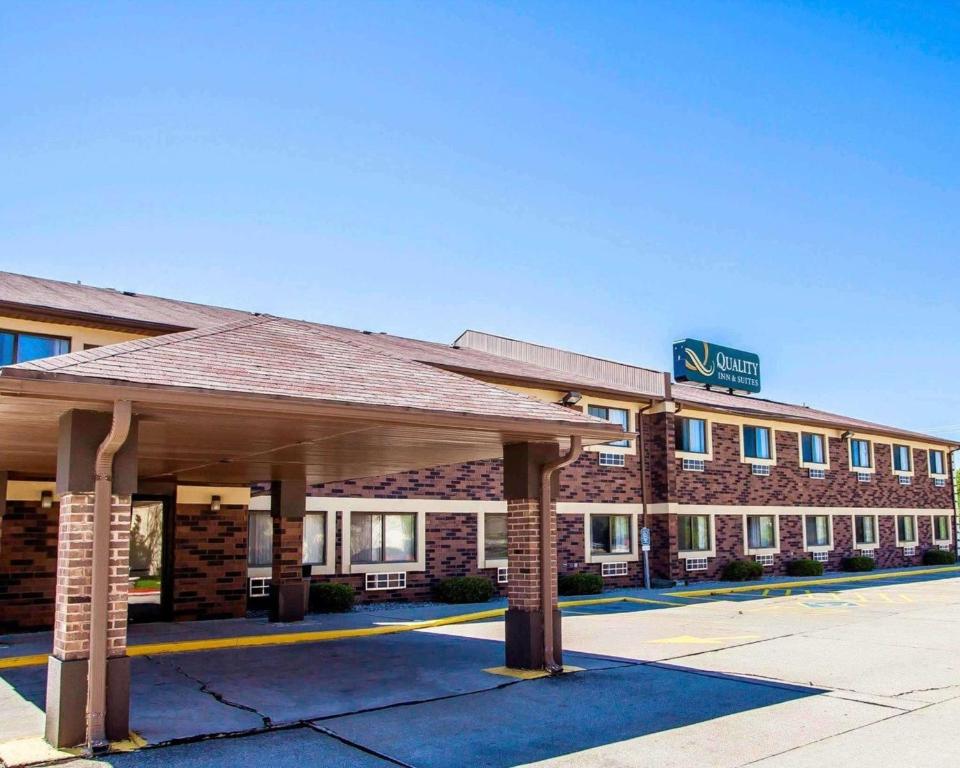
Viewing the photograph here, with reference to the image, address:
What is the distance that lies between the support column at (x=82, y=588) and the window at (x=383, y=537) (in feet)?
42.8

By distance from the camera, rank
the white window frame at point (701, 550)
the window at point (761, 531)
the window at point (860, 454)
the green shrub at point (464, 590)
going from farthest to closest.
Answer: the window at point (860, 454) → the window at point (761, 531) → the white window frame at point (701, 550) → the green shrub at point (464, 590)

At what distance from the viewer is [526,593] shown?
1128 centimetres

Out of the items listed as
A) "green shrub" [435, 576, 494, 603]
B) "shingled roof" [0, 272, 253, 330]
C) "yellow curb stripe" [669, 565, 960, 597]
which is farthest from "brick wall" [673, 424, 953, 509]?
"shingled roof" [0, 272, 253, 330]

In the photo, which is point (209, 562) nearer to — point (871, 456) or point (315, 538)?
point (315, 538)

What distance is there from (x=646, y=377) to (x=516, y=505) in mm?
17667

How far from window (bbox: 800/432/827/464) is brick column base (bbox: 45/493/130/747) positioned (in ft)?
98.6

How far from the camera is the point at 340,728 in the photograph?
8.63 metres

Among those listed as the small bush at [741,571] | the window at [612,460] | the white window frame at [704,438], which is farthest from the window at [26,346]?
the small bush at [741,571]

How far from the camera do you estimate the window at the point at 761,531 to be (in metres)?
31.3

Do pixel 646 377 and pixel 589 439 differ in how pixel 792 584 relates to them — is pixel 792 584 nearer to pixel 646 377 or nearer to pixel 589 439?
pixel 646 377

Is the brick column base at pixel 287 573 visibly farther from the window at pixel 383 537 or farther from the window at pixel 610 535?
the window at pixel 610 535

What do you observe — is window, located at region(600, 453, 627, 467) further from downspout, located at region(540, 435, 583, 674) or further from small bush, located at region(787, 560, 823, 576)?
downspout, located at region(540, 435, 583, 674)

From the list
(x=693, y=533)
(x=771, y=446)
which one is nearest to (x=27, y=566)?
(x=693, y=533)

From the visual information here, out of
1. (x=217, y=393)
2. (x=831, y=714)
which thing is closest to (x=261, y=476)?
(x=217, y=393)
